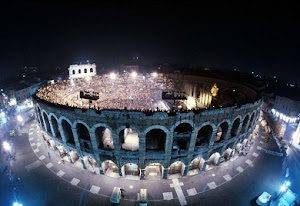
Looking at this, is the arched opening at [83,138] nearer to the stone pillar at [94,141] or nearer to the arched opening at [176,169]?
the stone pillar at [94,141]

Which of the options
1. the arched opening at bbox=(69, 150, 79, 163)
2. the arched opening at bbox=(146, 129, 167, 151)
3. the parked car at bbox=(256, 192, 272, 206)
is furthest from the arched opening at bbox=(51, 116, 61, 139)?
the parked car at bbox=(256, 192, 272, 206)

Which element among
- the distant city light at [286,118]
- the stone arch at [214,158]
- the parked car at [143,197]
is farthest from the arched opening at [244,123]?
the distant city light at [286,118]

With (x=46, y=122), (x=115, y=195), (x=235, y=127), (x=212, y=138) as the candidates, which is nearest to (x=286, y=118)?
(x=235, y=127)

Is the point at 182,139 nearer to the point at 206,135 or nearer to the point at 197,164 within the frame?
the point at 206,135

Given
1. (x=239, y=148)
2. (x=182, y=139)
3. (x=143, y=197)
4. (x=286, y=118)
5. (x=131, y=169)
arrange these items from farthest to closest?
1. (x=286, y=118)
2. (x=239, y=148)
3. (x=131, y=169)
4. (x=182, y=139)
5. (x=143, y=197)

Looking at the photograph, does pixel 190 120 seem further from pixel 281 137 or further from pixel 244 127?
pixel 281 137

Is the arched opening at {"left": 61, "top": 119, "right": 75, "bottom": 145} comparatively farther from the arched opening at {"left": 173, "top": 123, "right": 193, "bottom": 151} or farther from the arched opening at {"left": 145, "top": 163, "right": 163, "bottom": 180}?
the arched opening at {"left": 173, "top": 123, "right": 193, "bottom": 151}

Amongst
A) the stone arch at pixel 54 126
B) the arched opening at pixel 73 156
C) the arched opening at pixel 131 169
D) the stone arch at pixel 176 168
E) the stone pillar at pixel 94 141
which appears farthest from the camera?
the arched opening at pixel 73 156
